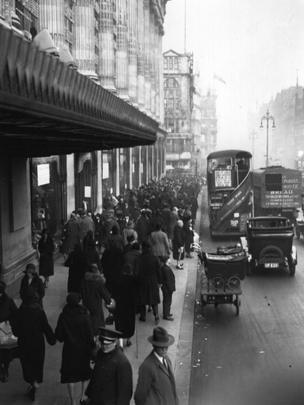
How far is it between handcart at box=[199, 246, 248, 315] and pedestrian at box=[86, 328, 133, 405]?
7.28 metres

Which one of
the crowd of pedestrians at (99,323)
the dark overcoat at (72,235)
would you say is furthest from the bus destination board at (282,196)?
the crowd of pedestrians at (99,323)

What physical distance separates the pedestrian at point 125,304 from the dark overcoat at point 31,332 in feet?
6.94

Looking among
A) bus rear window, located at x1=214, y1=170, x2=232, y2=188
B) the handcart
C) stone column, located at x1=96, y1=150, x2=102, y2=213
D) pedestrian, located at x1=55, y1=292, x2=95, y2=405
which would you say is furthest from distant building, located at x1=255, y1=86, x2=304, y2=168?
pedestrian, located at x1=55, y1=292, x2=95, y2=405

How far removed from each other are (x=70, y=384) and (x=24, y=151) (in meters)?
8.77

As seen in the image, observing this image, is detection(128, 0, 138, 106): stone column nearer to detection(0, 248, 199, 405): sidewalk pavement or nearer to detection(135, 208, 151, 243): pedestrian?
detection(135, 208, 151, 243): pedestrian

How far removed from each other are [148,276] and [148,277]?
0.11 feet

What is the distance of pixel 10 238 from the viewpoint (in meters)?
15.5

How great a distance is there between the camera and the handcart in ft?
44.2

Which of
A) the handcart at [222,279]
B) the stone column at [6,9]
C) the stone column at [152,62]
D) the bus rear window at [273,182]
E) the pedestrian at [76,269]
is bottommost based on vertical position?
the handcart at [222,279]

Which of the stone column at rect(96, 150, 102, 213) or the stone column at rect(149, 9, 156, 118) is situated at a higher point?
the stone column at rect(149, 9, 156, 118)

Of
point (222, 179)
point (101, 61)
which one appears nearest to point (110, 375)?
point (222, 179)

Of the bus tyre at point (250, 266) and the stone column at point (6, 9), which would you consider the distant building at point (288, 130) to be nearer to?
the bus tyre at point (250, 266)

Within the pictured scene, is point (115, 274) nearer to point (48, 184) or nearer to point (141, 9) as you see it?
point (48, 184)

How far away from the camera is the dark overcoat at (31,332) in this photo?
824 cm
